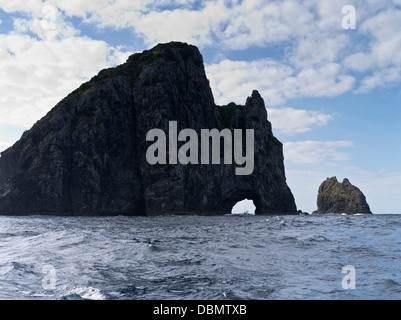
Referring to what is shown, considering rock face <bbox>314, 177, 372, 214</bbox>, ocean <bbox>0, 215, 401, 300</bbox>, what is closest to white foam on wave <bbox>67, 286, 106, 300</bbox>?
ocean <bbox>0, 215, 401, 300</bbox>

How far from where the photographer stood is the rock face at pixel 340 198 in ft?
541

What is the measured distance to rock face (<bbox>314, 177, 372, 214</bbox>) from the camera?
165038mm

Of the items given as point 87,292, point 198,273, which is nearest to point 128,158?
point 198,273

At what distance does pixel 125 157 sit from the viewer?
112 meters

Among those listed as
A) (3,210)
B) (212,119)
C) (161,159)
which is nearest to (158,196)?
(161,159)

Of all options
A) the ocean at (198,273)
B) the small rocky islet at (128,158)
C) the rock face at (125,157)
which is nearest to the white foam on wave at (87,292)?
the ocean at (198,273)

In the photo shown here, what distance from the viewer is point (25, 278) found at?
11.8 meters

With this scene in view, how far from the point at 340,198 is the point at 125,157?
397 feet

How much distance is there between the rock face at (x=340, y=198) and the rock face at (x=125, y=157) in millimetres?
58560

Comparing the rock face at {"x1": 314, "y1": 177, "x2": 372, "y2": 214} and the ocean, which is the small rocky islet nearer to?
the rock face at {"x1": 314, "y1": 177, "x2": 372, "y2": 214}

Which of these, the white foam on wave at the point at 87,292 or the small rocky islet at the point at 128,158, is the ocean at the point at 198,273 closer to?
the white foam on wave at the point at 87,292

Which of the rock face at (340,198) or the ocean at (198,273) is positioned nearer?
the ocean at (198,273)
